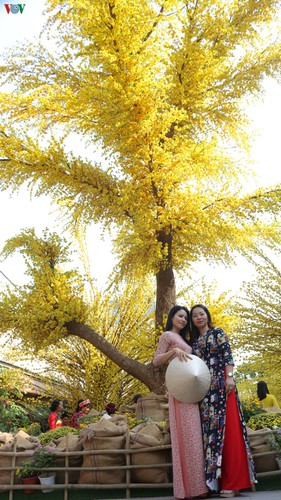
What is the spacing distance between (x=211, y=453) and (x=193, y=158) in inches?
213

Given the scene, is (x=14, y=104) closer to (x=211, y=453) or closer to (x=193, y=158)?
(x=193, y=158)

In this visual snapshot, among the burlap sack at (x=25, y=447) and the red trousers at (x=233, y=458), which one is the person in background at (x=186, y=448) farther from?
the burlap sack at (x=25, y=447)

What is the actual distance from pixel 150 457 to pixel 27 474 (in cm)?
142

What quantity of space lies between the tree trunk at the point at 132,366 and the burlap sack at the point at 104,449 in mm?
3114

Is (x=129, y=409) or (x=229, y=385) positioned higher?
(x=129, y=409)

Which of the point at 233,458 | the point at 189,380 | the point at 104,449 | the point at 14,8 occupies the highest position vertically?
the point at 14,8

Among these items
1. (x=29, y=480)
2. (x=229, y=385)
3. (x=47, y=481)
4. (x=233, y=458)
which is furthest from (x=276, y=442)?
(x=29, y=480)

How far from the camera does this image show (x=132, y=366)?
912 cm

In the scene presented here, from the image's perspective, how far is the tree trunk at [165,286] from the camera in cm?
914

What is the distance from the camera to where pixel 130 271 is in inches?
383

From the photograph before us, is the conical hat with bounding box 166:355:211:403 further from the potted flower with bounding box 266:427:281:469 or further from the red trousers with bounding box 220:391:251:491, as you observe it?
the potted flower with bounding box 266:427:281:469

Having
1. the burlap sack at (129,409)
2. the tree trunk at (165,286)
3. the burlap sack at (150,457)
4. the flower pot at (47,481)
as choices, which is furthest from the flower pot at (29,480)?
the tree trunk at (165,286)

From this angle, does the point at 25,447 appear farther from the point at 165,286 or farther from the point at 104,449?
the point at 165,286

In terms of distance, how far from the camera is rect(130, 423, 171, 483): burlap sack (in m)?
5.29
